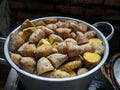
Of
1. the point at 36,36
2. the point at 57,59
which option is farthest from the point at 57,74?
the point at 36,36

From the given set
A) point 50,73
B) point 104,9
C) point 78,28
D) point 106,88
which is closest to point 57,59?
point 50,73

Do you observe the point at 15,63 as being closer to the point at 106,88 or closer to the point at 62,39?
the point at 62,39

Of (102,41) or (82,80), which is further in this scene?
(102,41)

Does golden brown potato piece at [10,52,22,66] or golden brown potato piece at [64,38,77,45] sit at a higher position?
golden brown potato piece at [64,38,77,45]

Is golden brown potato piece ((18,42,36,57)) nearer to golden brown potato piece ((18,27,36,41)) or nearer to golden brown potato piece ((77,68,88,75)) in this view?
golden brown potato piece ((18,27,36,41))

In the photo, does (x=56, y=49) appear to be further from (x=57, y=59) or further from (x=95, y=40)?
(x=95, y=40)

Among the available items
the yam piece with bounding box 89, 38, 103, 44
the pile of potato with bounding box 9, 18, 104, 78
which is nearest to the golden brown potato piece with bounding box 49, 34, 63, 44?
the pile of potato with bounding box 9, 18, 104, 78
